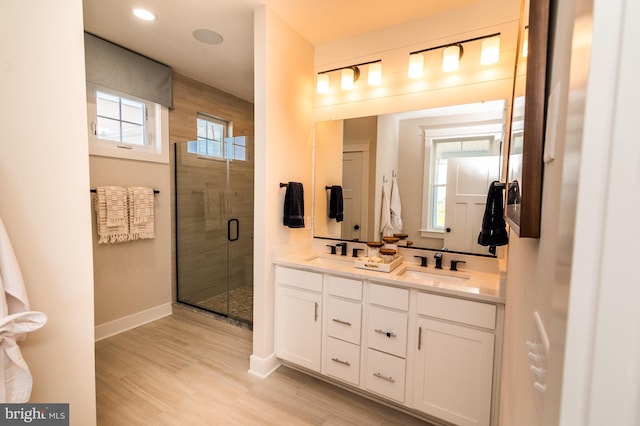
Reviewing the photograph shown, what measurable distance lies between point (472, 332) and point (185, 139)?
3.45m

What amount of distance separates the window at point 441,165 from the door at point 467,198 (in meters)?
0.03

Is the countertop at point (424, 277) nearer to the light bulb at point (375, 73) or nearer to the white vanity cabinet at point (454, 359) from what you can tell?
the white vanity cabinet at point (454, 359)

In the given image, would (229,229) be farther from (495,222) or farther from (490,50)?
(490,50)

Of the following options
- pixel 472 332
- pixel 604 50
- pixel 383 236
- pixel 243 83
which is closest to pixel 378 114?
pixel 383 236

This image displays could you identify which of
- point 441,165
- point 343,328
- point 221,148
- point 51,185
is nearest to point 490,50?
point 441,165

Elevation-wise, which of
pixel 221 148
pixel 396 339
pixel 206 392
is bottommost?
pixel 206 392

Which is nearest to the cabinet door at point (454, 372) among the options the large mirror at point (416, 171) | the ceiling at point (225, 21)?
the large mirror at point (416, 171)

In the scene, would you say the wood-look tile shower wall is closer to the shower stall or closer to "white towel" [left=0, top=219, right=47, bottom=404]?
the shower stall

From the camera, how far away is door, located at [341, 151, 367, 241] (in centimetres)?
249

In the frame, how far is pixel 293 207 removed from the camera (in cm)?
233

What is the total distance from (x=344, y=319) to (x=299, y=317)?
0.39 meters

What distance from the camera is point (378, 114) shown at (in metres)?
2.40

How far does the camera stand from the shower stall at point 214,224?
332 centimetres

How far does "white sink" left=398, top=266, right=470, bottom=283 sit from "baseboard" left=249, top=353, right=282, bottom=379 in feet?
4.22
